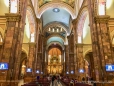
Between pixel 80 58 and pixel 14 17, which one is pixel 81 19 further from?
pixel 14 17

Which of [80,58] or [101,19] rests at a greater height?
[101,19]

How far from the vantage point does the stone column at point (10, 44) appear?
10172 millimetres

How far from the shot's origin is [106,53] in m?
10.6

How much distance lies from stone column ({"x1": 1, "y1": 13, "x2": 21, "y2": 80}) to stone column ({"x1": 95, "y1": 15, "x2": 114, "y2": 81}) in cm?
630

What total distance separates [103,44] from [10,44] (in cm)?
704

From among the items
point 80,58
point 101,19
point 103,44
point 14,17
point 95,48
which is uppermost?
point 14,17

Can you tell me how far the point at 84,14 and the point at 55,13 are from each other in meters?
11.7

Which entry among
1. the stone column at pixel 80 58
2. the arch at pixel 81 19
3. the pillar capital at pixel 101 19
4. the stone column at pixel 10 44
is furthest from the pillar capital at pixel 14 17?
the stone column at pixel 80 58

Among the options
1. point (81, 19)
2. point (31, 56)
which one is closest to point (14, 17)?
point (31, 56)

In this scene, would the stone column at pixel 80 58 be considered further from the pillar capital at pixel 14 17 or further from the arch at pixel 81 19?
the pillar capital at pixel 14 17

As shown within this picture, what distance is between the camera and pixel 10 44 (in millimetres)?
10812

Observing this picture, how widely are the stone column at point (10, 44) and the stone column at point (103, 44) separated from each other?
248 inches

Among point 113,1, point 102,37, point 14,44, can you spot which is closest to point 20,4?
point 14,44

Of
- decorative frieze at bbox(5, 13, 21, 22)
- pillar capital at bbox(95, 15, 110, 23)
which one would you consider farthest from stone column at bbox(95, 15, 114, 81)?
decorative frieze at bbox(5, 13, 21, 22)
